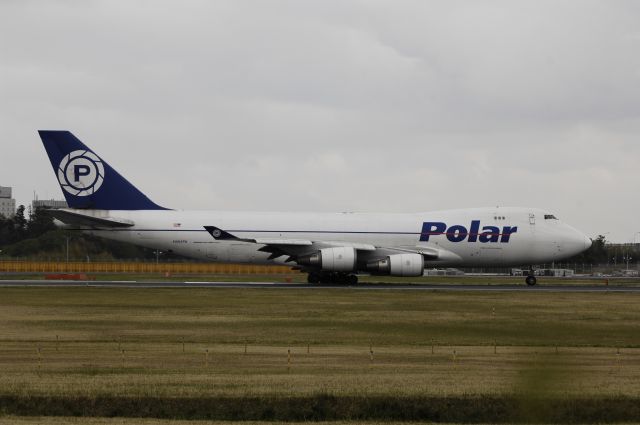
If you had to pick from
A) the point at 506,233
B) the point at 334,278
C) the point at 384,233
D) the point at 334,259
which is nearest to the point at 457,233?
the point at 506,233

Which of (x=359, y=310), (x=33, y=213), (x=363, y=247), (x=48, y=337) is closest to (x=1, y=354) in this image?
(x=48, y=337)

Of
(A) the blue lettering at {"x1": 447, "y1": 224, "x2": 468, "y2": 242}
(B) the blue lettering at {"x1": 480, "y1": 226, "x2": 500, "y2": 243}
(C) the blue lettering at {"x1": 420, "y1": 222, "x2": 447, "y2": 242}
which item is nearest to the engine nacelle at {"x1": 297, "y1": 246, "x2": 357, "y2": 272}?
(C) the blue lettering at {"x1": 420, "y1": 222, "x2": 447, "y2": 242}

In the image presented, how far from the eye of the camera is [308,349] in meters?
24.9

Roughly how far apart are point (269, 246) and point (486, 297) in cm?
1386

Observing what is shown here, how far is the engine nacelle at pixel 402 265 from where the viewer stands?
2128 inches

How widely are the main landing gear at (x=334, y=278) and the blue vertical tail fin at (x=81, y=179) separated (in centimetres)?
1134

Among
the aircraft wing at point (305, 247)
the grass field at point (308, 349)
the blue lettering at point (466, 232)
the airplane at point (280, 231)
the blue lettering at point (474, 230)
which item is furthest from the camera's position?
the blue lettering at point (474, 230)

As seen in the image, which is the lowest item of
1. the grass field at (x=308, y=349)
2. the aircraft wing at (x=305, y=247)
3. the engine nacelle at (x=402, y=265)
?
the grass field at (x=308, y=349)

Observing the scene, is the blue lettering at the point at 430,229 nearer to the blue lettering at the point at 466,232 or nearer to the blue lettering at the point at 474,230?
the blue lettering at the point at 466,232

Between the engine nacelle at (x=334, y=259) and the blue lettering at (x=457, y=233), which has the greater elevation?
the blue lettering at (x=457, y=233)

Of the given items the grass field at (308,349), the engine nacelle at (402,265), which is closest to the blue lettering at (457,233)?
the engine nacelle at (402,265)

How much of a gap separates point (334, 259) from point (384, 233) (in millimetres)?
4575

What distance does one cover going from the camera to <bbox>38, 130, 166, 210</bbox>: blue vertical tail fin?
55.8 m

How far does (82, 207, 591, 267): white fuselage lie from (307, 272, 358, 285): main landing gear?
2.23m
